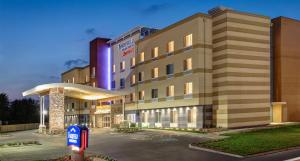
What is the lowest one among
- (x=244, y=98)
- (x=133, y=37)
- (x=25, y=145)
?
(x=25, y=145)

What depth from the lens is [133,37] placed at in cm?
6606

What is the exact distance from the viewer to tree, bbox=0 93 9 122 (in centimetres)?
9642

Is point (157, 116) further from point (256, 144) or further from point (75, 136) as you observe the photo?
point (75, 136)

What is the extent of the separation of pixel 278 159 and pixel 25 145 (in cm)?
2405

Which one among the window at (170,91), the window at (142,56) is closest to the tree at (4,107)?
the window at (142,56)

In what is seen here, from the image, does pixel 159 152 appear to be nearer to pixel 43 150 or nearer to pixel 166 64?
pixel 43 150

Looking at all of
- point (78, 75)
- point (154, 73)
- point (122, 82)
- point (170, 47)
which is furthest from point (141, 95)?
point (78, 75)

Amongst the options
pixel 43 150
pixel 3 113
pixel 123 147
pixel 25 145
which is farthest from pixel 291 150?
pixel 3 113

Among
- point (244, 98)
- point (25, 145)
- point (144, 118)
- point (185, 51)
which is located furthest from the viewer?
point (144, 118)

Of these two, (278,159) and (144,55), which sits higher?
(144,55)

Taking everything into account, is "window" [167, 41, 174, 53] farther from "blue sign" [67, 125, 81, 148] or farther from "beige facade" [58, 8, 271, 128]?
"blue sign" [67, 125, 81, 148]

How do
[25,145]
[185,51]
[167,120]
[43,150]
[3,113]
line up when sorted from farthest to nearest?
[3,113] → [167,120] → [185,51] → [25,145] → [43,150]

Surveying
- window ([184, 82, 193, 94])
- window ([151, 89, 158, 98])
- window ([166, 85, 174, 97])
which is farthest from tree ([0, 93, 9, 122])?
window ([184, 82, 193, 94])

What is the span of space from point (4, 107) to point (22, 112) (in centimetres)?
530
